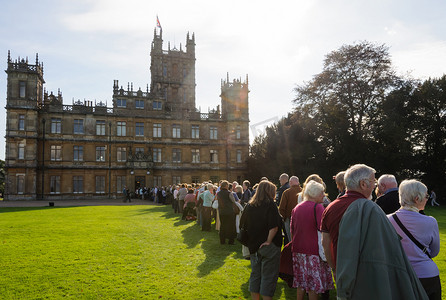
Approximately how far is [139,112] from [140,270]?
130ft

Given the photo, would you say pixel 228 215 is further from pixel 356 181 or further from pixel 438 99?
pixel 438 99

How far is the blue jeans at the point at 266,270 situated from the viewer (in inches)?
208

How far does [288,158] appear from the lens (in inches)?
1422

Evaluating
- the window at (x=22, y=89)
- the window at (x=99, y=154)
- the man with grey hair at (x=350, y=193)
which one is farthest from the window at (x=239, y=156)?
the man with grey hair at (x=350, y=193)

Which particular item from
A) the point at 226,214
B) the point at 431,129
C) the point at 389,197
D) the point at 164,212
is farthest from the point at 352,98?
the point at 389,197

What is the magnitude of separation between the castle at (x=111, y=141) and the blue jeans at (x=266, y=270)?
3769cm

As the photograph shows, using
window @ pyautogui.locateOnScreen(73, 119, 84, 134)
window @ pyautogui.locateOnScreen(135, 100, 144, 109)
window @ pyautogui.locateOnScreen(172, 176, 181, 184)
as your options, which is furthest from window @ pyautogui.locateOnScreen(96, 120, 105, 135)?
window @ pyautogui.locateOnScreen(172, 176, 181, 184)

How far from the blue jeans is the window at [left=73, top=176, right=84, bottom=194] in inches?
1633

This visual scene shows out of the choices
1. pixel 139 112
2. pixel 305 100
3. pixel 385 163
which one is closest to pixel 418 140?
pixel 385 163

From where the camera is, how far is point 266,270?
211 inches

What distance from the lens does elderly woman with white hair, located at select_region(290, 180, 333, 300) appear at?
17.2 ft

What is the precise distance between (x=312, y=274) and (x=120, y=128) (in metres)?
42.5

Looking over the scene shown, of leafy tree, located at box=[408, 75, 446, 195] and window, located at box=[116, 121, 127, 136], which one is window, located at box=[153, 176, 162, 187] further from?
leafy tree, located at box=[408, 75, 446, 195]

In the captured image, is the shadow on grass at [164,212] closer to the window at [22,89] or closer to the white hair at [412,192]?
the white hair at [412,192]
